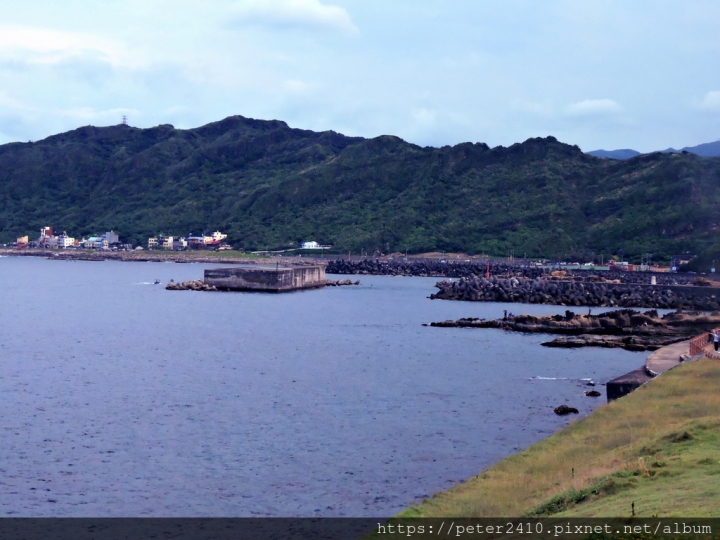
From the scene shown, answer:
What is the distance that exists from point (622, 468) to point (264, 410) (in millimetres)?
17241

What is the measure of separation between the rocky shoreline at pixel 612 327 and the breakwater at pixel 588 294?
1987cm

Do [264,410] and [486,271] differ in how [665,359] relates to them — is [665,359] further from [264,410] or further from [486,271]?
Answer: [486,271]

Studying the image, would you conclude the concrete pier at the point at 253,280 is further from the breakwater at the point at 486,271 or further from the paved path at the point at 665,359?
the paved path at the point at 665,359

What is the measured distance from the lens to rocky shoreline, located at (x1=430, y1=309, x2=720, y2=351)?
51.6 m

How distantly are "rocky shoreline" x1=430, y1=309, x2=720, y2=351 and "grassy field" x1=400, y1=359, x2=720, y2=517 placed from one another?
2549 centimetres

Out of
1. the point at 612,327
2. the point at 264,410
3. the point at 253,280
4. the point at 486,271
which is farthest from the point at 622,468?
the point at 486,271

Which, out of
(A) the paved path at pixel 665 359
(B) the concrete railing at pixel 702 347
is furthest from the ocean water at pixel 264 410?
(B) the concrete railing at pixel 702 347

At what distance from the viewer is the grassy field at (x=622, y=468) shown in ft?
43.7

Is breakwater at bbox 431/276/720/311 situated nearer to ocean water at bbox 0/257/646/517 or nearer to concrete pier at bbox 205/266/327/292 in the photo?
concrete pier at bbox 205/266/327/292

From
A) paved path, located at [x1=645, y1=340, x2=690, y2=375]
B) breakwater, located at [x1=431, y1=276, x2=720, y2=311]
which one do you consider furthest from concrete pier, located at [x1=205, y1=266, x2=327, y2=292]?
paved path, located at [x1=645, y1=340, x2=690, y2=375]

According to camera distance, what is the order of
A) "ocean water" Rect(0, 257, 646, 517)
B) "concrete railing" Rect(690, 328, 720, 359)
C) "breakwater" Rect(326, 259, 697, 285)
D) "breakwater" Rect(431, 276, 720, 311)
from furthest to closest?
1. "breakwater" Rect(326, 259, 697, 285)
2. "breakwater" Rect(431, 276, 720, 311)
3. "concrete railing" Rect(690, 328, 720, 359)
4. "ocean water" Rect(0, 257, 646, 517)

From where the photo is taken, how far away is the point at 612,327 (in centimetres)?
5812
